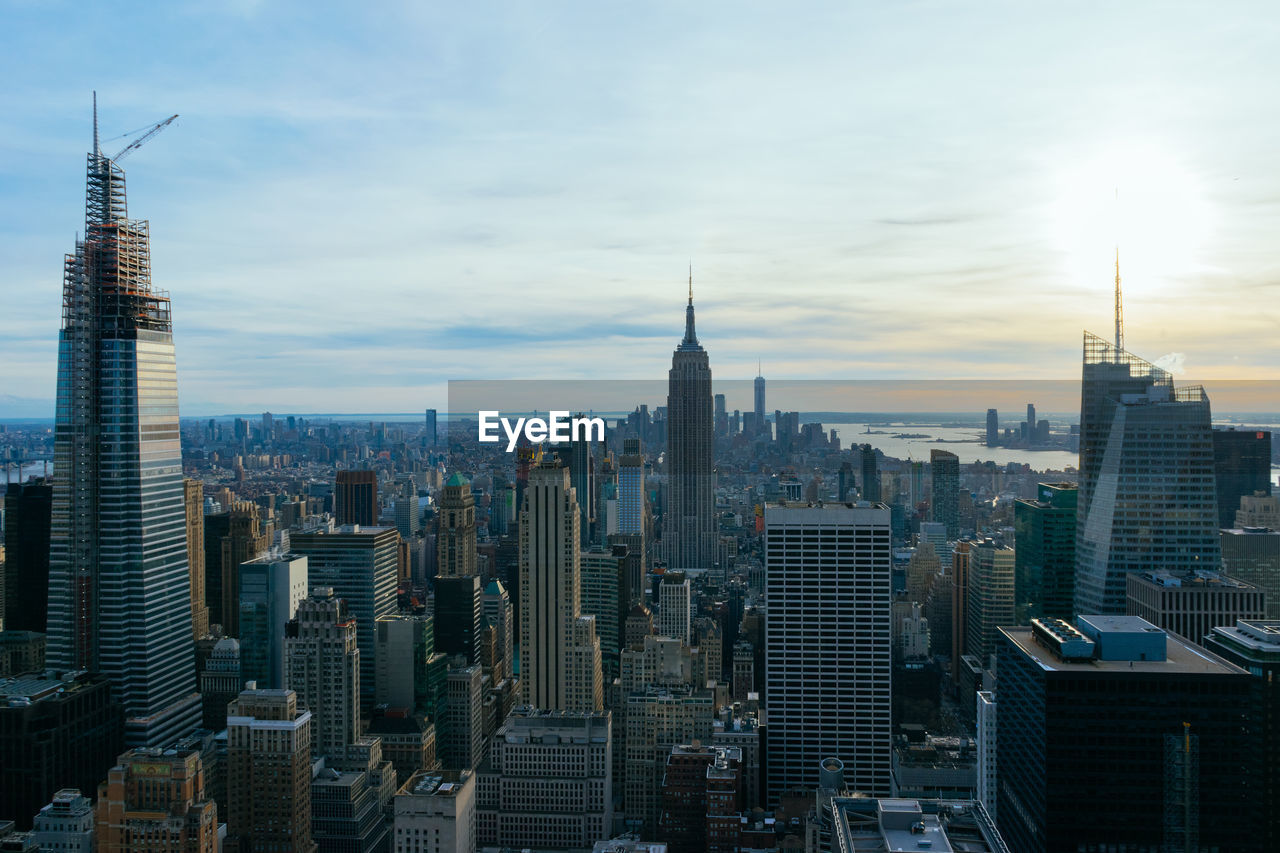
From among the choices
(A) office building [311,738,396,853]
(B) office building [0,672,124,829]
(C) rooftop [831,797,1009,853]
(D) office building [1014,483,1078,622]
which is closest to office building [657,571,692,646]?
(D) office building [1014,483,1078,622]

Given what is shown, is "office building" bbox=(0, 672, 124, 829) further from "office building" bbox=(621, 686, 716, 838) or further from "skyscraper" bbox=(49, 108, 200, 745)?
"office building" bbox=(621, 686, 716, 838)

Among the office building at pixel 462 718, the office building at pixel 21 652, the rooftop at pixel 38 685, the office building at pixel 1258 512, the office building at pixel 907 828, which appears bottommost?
the office building at pixel 462 718

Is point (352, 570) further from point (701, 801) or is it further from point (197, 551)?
point (701, 801)

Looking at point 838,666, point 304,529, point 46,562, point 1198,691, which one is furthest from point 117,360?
point 1198,691

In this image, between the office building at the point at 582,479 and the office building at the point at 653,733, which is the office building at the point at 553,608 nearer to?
the office building at the point at 582,479

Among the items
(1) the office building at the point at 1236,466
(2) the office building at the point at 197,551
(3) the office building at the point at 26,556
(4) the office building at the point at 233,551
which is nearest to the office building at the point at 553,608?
(4) the office building at the point at 233,551
